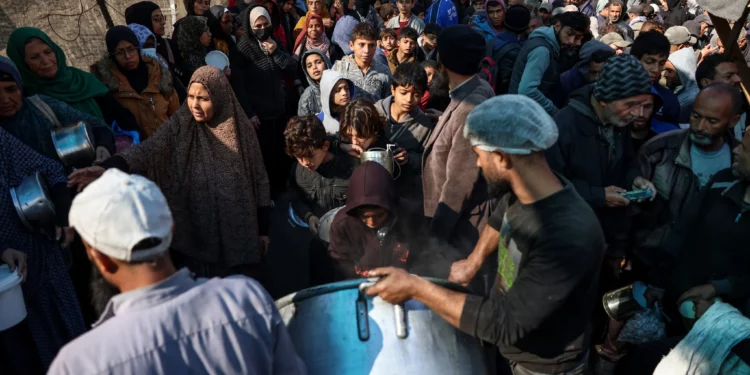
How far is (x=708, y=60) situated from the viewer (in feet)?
14.7

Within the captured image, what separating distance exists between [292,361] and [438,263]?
4.97 feet

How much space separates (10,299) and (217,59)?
3375 millimetres

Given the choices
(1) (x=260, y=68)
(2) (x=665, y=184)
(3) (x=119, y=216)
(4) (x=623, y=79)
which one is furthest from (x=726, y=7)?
(1) (x=260, y=68)

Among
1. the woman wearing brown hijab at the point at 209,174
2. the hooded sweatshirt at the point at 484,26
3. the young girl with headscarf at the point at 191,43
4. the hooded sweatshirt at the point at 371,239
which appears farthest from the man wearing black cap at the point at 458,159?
the hooded sweatshirt at the point at 484,26

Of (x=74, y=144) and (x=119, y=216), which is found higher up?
(x=119, y=216)

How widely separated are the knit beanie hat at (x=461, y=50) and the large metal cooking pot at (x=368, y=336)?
1.67 metres

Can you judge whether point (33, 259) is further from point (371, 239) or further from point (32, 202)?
point (371, 239)

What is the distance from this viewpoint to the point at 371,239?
2.98 metres

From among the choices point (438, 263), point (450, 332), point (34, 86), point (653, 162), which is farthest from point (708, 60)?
point (34, 86)

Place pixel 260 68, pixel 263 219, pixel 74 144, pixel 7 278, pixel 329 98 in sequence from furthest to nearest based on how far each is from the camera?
pixel 260 68 < pixel 329 98 < pixel 263 219 < pixel 74 144 < pixel 7 278

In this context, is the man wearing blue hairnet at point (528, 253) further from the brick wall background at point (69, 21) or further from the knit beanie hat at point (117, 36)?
the brick wall background at point (69, 21)

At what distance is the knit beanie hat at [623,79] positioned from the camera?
298cm

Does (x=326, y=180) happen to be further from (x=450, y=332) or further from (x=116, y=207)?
(x=116, y=207)

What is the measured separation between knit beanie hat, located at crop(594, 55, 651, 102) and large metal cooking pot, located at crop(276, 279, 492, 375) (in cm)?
175
